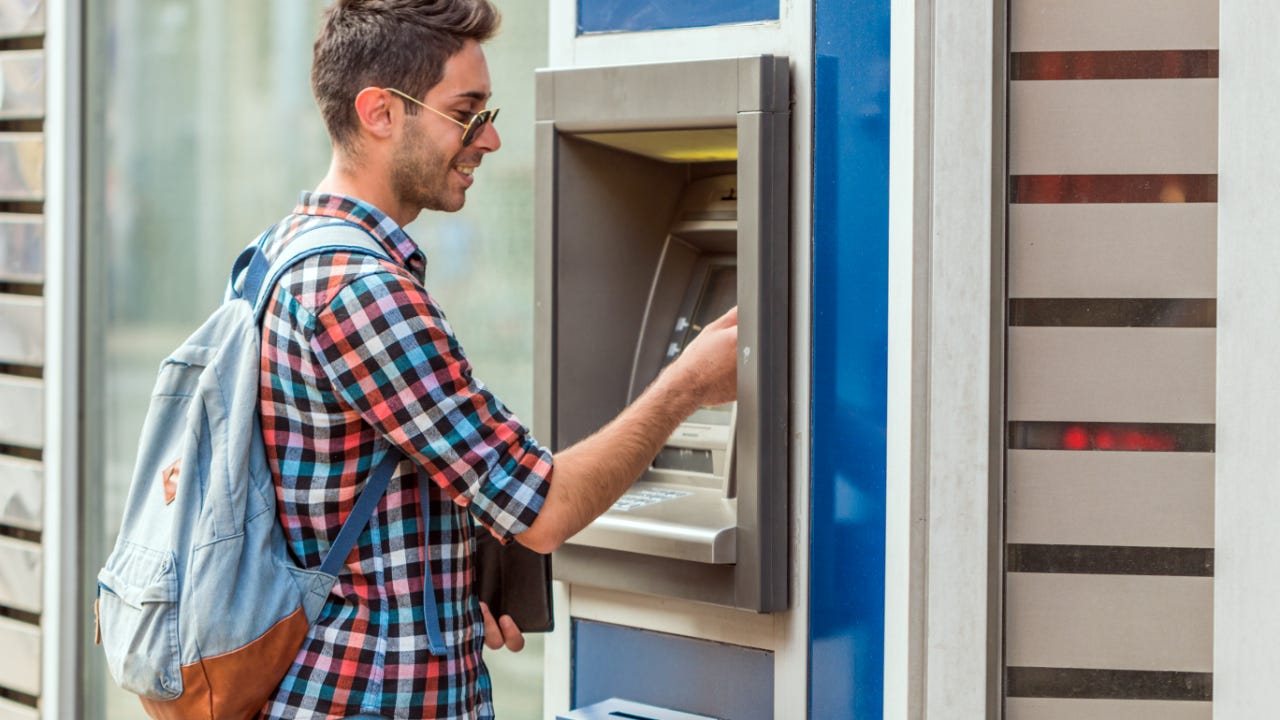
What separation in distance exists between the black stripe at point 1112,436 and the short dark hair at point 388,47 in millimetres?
990

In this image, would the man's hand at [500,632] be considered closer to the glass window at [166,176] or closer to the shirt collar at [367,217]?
the shirt collar at [367,217]

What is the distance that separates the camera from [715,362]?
2234 mm

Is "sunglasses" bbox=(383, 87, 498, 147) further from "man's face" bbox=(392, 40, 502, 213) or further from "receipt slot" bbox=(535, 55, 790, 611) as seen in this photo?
"receipt slot" bbox=(535, 55, 790, 611)

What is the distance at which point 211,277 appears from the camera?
4004mm

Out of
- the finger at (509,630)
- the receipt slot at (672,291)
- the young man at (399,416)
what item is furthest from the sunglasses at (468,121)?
the finger at (509,630)

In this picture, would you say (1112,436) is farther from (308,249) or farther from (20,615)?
(20,615)

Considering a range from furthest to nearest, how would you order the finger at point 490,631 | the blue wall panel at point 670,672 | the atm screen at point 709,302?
the atm screen at point 709,302 → the blue wall panel at point 670,672 → the finger at point 490,631

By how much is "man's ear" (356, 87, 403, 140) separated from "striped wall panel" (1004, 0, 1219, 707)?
89 centimetres

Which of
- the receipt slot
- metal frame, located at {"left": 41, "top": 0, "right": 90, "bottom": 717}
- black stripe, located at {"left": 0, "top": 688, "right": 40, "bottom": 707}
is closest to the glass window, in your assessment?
metal frame, located at {"left": 41, "top": 0, "right": 90, "bottom": 717}

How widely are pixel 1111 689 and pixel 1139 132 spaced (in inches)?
31.3

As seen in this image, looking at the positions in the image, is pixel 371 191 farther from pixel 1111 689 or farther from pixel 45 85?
pixel 45 85

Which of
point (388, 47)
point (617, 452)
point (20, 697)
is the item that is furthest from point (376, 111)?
point (20, 697)

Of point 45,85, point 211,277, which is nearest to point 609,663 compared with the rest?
point 211,277

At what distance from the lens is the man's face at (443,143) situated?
80.1 inches
